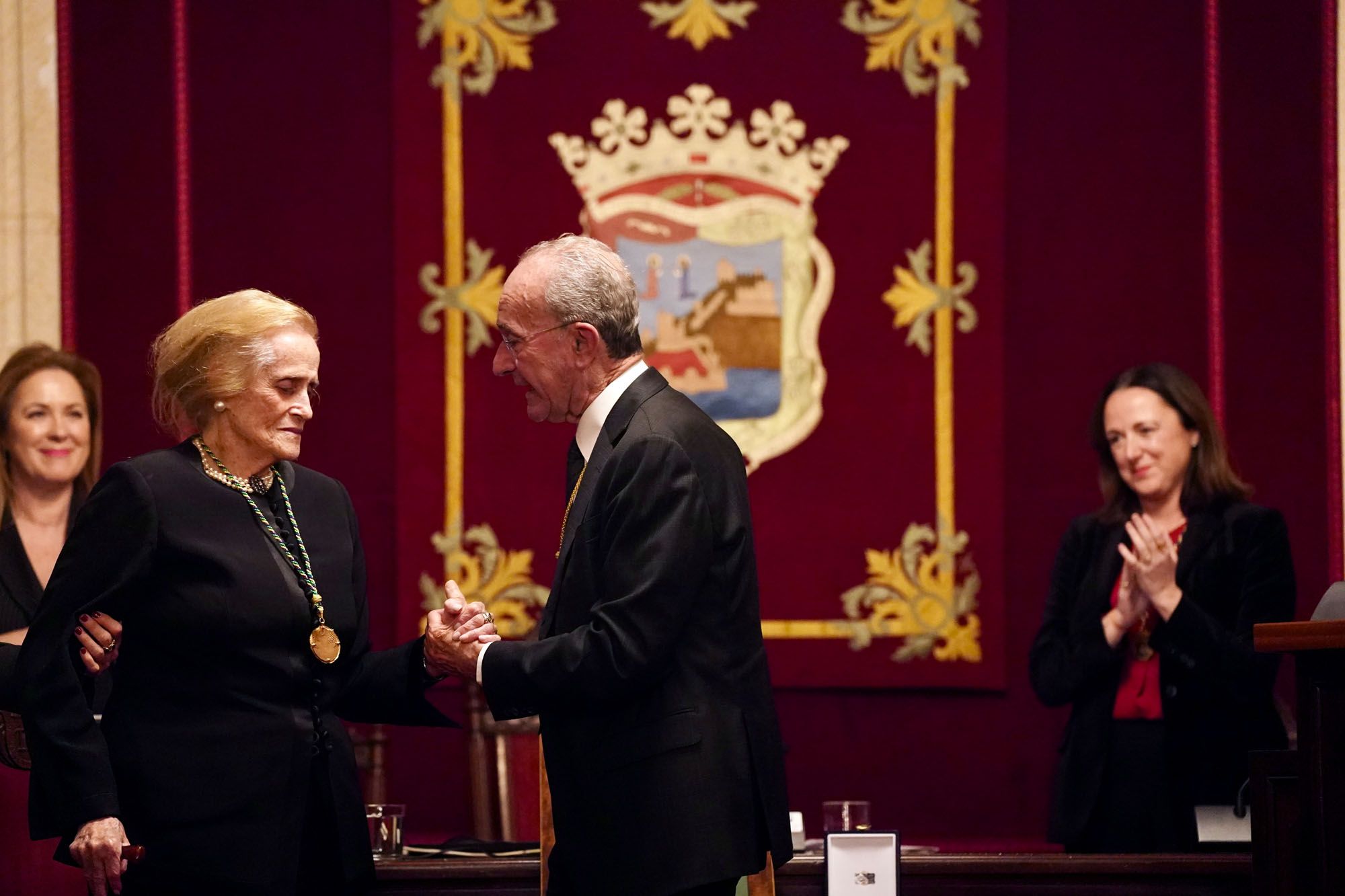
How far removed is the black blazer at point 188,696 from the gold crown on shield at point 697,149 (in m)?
2.36

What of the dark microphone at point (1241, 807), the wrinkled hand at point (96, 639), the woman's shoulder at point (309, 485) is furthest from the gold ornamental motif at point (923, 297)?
the wrinkled hand at point (96, 639)

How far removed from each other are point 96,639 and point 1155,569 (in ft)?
7.43

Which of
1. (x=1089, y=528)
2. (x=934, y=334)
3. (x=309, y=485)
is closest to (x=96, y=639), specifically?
(x=309, y=485)

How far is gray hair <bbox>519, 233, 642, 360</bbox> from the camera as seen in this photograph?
260cm

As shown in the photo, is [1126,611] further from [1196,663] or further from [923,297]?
[923,297]

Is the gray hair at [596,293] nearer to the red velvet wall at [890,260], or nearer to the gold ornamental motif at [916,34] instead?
the red velvet wall at [890,260]

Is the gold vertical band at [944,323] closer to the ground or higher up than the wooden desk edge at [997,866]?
higher up

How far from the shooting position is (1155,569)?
3.59 meters

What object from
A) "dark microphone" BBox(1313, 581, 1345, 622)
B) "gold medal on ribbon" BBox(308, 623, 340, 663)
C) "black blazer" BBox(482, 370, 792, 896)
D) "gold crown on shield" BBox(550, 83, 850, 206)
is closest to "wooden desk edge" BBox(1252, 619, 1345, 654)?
"dark microphone" BBox(1313, 581, 1345, 622)

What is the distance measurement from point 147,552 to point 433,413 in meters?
2.28

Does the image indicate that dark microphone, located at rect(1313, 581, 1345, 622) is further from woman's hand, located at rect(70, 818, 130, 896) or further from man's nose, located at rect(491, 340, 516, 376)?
woman's hand, located at rect(70, 818, 130, 896)

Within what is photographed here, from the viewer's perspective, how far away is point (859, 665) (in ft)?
15.3

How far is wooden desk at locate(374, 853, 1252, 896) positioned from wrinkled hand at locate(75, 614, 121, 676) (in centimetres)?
82

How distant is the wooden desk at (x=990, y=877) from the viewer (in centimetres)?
310
